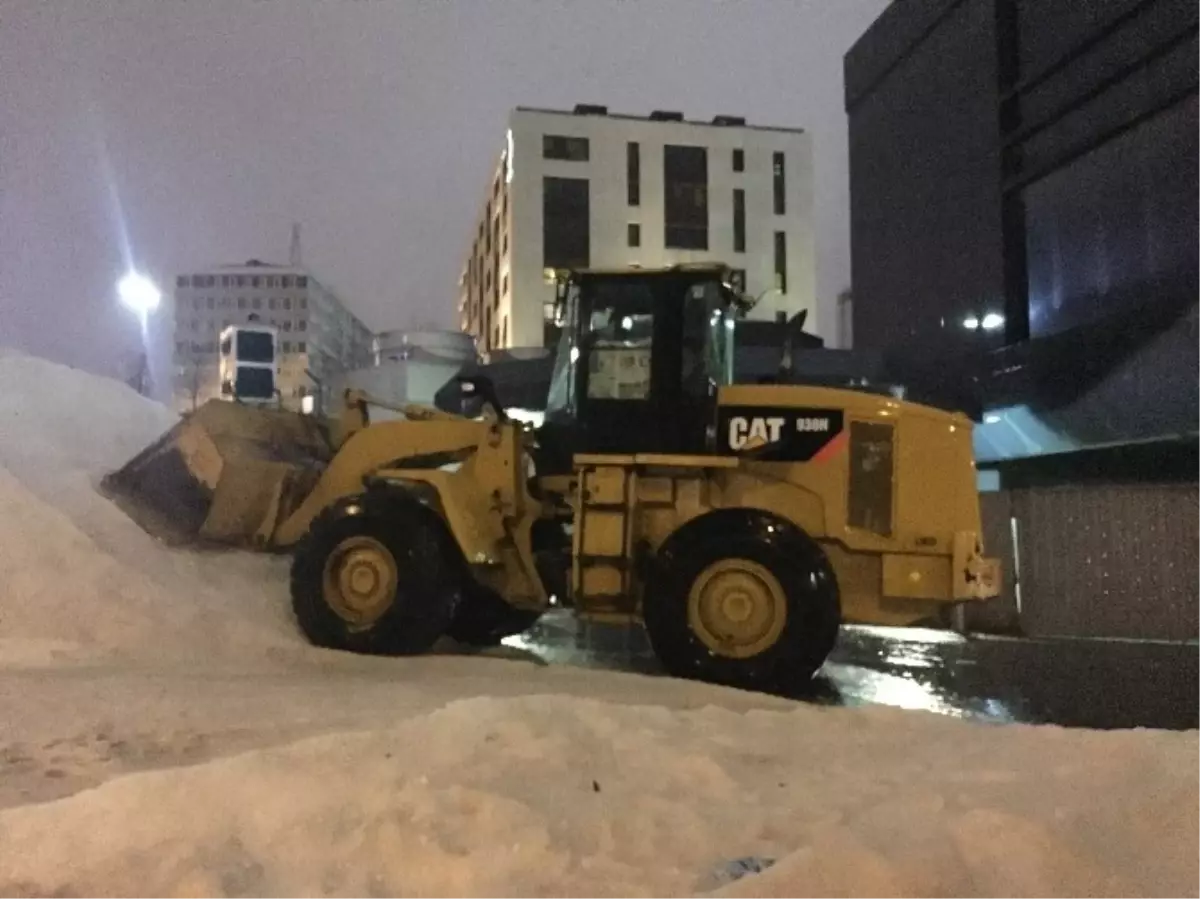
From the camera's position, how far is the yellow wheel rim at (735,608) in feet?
22.7

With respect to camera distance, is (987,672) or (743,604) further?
(987,672)

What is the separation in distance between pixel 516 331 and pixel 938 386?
20304 mm

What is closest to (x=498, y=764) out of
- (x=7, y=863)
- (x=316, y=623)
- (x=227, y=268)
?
(x=7, y=863)

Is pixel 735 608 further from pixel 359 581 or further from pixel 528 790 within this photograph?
pixel 528 790

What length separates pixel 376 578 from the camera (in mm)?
7500

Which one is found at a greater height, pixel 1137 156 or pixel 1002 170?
pixel 1002 170

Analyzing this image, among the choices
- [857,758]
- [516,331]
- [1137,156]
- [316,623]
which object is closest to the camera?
[857,758]

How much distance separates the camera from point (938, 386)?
22.8 m

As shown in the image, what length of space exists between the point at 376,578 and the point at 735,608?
2585mm

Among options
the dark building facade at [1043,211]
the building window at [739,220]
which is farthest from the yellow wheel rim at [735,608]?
the building window at [739,220]

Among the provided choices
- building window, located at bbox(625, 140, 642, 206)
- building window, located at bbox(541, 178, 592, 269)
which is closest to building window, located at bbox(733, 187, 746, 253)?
building window, located at bbox(625, 140, 642, 206)

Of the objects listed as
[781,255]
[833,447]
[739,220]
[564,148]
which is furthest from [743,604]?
[781,255]

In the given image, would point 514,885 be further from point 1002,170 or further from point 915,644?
point 1002,170

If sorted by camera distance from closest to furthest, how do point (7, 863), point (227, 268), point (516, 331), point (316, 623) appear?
point (7, 863) → point (316, 623) → point (516, 331) → point (227, 268)
